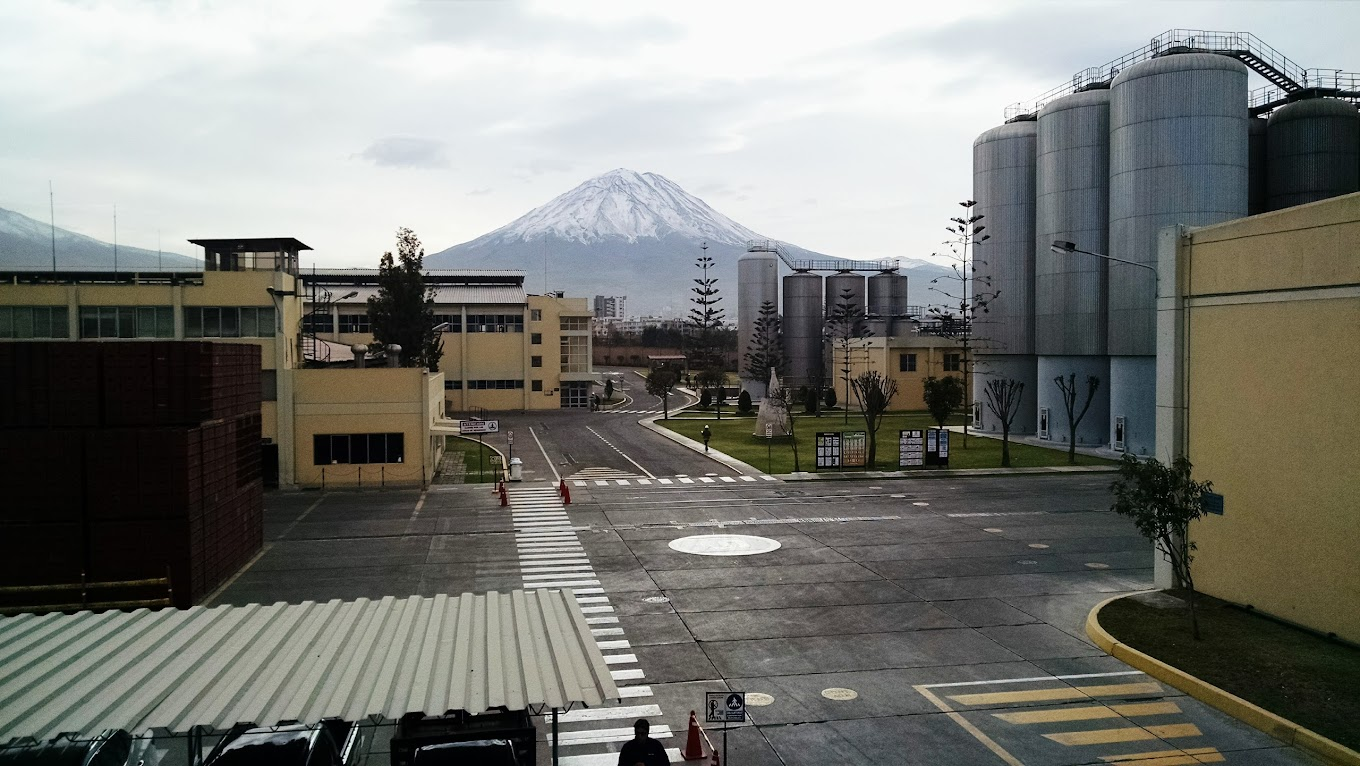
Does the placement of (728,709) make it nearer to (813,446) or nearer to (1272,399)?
(1272,399)

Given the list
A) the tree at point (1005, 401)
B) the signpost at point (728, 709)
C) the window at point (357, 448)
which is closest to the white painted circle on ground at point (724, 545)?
the signpost at point (728, 709)

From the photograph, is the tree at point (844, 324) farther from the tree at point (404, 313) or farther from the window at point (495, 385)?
the tree at point (404, 313)

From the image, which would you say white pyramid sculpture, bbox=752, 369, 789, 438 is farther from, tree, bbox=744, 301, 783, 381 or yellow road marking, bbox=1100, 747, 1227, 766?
yellow road marking, bbox=1100, 747, 1227, 766

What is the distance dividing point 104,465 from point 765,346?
8041 centimetres

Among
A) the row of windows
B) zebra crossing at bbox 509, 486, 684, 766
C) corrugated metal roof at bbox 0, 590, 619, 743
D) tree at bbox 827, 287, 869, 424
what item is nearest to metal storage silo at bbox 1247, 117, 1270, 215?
the row of windows

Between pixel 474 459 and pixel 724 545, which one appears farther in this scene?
pixel 474 459

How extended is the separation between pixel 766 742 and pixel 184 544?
1473cm

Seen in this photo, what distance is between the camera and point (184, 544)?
835 inches

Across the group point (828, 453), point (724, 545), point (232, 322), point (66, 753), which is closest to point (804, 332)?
point (828, 453)

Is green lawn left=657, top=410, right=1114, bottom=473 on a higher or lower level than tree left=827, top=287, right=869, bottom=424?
lower

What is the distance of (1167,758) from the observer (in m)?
12.9

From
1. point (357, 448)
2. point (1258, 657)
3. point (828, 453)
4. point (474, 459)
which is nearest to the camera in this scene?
point (1258, 657)

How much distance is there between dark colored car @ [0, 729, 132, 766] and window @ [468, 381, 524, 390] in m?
72.8

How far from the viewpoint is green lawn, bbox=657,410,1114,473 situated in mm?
46750
